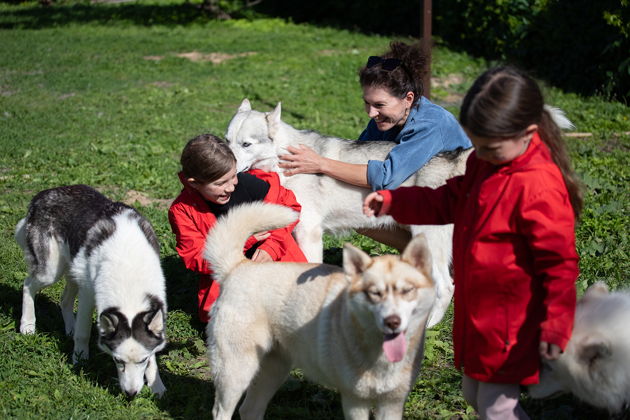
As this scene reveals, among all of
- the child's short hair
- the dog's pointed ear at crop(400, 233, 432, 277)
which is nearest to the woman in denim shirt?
the child's short hair

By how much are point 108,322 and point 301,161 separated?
1846 mm

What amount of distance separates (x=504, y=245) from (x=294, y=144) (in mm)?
2875

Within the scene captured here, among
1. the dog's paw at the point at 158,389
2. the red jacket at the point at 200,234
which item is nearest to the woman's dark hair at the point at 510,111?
the red jacket at the point at 200,234

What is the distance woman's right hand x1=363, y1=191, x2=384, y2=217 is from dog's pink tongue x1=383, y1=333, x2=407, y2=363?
23.5 inches

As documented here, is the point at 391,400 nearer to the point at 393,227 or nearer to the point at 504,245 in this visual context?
the point at 504,245

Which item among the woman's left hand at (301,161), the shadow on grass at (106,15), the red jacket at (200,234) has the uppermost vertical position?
the woman's left hand at (301,161)

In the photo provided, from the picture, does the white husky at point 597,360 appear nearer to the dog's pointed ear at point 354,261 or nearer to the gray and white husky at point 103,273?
the dog's pointed ear at point 354,261

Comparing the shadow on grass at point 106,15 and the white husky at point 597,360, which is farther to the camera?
the shadow on grass at point 106,15

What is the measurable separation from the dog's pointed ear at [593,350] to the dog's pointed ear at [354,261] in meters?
0.90

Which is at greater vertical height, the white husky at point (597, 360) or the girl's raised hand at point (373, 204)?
the girl's raised hand at point (373, 204)

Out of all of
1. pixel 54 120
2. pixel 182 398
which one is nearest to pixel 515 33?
pixel 54 120

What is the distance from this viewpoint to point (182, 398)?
378 centimetres

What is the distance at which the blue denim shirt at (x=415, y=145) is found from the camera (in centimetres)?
452

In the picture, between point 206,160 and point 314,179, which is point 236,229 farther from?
point 314,179
